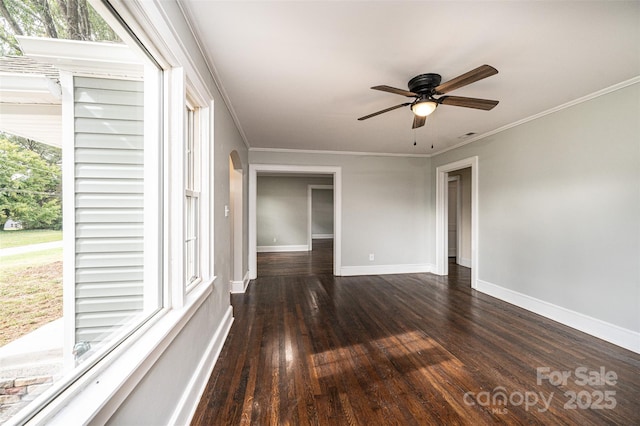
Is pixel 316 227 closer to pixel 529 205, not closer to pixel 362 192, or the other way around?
pixel 362 192

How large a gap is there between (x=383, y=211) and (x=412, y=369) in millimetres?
3226

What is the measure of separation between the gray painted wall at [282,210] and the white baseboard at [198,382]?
529cm

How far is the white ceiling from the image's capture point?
141cm

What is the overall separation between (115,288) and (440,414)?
192cm

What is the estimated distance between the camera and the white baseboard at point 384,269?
15.4ft

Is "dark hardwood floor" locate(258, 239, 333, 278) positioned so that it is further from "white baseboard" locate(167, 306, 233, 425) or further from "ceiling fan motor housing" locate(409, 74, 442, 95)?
"ceiling fan motor housing" locate(409, 74, 442, 95)

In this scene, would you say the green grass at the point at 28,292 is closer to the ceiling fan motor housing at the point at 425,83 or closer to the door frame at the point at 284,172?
the ceiling fan motor housing at the point at 425,83

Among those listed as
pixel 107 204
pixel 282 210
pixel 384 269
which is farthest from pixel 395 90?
pixel 282 210

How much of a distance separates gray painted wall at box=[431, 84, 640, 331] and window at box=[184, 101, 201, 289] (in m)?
3.70

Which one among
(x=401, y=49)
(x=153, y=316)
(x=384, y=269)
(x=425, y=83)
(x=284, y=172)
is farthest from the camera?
(x=384, y=269)

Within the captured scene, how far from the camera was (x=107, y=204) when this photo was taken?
3.62ft

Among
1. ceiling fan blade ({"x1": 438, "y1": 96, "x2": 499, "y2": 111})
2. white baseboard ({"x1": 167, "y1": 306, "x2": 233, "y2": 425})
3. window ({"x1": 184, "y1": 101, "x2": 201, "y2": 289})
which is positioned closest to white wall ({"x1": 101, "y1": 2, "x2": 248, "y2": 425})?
white baseboard ({"x1": 167, "y1": 306, "x2": 233, "y2": 425})

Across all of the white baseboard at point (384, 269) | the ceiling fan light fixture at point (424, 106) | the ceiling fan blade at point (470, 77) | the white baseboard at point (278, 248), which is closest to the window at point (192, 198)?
the ceiling fan light fixture at point (424, 106)

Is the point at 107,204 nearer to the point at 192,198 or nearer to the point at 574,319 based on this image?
the point at 192,198
